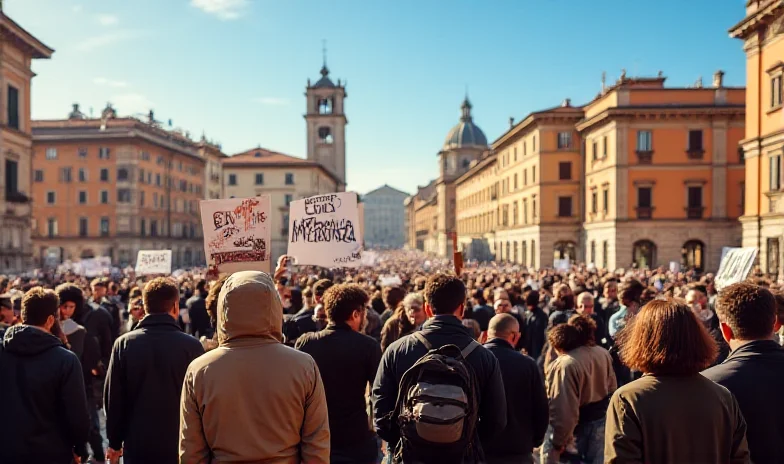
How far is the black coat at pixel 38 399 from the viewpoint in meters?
4.46

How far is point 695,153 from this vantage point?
1624 inches

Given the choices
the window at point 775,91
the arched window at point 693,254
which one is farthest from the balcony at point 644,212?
the window at point 775,91

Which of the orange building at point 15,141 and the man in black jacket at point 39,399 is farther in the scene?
the orange building at point 15,141

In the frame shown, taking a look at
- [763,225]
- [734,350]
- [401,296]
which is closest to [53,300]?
[734,350]

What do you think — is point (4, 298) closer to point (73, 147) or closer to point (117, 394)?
point (117, 394)

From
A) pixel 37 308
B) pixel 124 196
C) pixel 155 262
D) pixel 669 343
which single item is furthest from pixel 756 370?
pixel 124 196

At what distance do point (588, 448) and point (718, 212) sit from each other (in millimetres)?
40188

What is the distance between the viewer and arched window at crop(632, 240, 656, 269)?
42.0m

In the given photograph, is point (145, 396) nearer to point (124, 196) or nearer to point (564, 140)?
point (564, 140)

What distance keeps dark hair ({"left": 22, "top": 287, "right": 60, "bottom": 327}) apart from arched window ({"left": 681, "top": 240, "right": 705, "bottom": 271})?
42286 mm

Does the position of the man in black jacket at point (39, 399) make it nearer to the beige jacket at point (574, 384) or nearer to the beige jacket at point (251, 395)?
the beige jacket at point (251, 395)

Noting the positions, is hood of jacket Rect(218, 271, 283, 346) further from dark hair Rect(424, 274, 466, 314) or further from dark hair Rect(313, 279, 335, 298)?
dark hair Rect(313, 279, 335, 298)

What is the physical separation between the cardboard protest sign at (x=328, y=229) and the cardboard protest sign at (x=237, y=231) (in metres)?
1.18

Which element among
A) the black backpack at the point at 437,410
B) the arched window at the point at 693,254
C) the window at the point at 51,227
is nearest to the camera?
the black backpack at the point at 437,410
